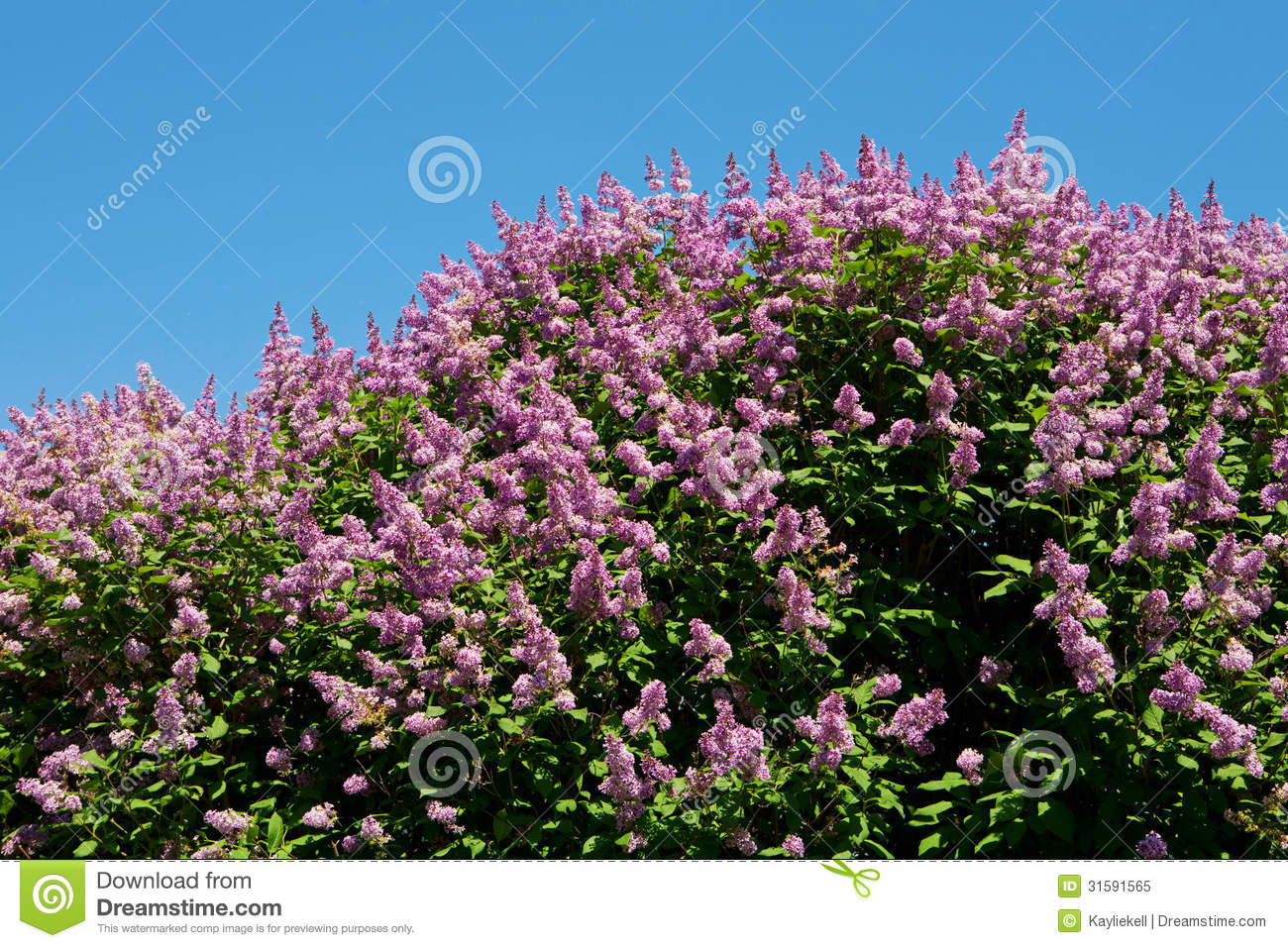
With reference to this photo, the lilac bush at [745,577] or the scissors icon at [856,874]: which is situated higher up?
the lilac bush at [745,577]

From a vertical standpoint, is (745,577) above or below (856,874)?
above

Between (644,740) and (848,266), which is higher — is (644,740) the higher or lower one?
the lower one

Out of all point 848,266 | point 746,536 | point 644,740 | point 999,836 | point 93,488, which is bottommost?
point 999,836

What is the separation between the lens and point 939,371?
6266 mm

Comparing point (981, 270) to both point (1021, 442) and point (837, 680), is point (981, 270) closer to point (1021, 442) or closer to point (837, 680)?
point (1021, 442)

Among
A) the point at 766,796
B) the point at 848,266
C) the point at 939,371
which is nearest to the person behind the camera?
the point at 766,796

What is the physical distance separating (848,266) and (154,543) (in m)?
4.64

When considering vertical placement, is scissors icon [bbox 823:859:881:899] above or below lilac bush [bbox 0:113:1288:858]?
below

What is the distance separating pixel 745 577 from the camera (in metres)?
6.07

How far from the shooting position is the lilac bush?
18.2 feet

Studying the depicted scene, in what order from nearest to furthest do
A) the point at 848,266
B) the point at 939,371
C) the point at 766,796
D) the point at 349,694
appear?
the point at 766,796, the point at 349,694, the point at 939,371, the point at 848,266

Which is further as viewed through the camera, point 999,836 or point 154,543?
point 154,543

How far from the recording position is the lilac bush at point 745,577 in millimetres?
5535

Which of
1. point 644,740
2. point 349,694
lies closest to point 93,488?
point 349,694
